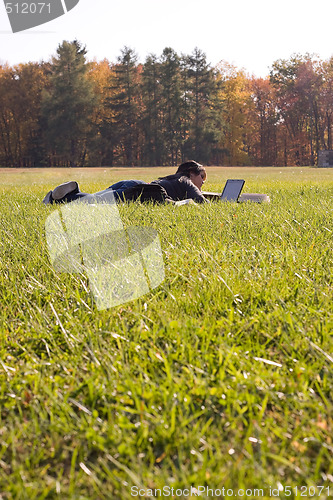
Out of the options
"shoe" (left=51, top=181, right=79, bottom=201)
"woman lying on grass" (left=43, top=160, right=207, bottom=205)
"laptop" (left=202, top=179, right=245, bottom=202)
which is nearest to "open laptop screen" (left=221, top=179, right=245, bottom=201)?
"laptop" (left=202, top=179, right=245, bottom=202)

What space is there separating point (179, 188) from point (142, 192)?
71cm

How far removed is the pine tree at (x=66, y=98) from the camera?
50.5m

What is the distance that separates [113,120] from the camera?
56.6 metres

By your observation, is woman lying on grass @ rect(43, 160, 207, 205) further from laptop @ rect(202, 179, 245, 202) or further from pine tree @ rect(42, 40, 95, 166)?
pine tree @ rect(42, 40, 95, 166)

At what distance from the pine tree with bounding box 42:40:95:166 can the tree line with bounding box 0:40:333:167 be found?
116 millimetres

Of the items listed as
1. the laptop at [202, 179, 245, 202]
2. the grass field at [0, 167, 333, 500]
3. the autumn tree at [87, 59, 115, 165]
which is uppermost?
the autumn tree at [87, 59, 115, 165]

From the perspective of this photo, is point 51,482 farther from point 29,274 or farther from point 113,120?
point 113,120

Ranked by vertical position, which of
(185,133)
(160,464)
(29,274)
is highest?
(185,133)

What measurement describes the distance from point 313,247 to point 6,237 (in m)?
2.62

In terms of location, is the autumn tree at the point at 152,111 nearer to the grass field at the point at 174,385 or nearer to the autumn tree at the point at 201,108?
the autumn tree at the point at 201,108

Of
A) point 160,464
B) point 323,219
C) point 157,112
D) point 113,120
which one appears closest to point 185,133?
point 157,112

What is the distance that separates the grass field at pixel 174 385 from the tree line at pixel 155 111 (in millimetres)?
52687

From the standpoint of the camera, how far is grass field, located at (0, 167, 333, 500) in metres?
1.18

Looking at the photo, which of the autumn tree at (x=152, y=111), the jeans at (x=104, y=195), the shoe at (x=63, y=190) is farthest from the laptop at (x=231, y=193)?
the autumn tree at (x=152, y=111)
